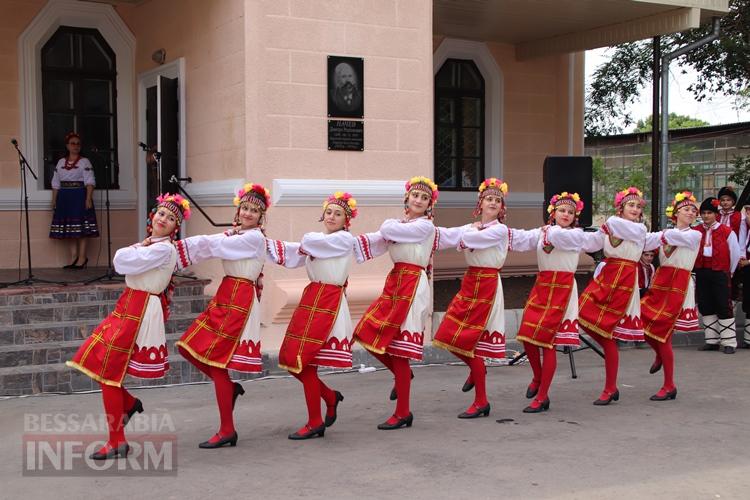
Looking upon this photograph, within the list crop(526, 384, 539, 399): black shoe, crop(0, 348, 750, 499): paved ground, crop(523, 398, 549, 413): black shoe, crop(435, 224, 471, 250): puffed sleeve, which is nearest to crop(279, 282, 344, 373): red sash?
crop(0, 348, 750, 499): paved ground

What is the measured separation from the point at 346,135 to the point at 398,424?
11.4ft

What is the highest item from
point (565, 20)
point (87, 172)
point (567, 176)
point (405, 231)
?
point (565, 20)

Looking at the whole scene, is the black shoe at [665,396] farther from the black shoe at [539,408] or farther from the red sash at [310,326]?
the red sash at [310,326]

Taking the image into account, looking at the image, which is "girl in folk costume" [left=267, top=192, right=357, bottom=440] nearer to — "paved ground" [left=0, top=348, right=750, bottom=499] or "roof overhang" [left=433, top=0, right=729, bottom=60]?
"paved ground" [left=0, top=348, right=750, bottom=499]

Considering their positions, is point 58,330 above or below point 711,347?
above

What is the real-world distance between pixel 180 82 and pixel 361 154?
216 cm

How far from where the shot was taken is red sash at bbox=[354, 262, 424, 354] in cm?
625

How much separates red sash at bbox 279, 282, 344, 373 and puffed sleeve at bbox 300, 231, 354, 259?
8.0 inches

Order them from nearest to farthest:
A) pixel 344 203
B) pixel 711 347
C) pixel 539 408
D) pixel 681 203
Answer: pixel 344 203 → pixel 539 408 → pixel 681 203 → pixel 711 347

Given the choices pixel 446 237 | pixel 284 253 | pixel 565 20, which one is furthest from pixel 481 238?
pixel 565 20

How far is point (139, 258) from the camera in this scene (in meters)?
5.38

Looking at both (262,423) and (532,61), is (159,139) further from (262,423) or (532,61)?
(532,61)

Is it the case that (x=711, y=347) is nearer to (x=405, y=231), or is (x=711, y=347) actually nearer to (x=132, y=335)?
(x=405, y=231)


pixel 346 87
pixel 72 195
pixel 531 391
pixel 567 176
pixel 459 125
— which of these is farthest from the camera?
pixel 459 125
